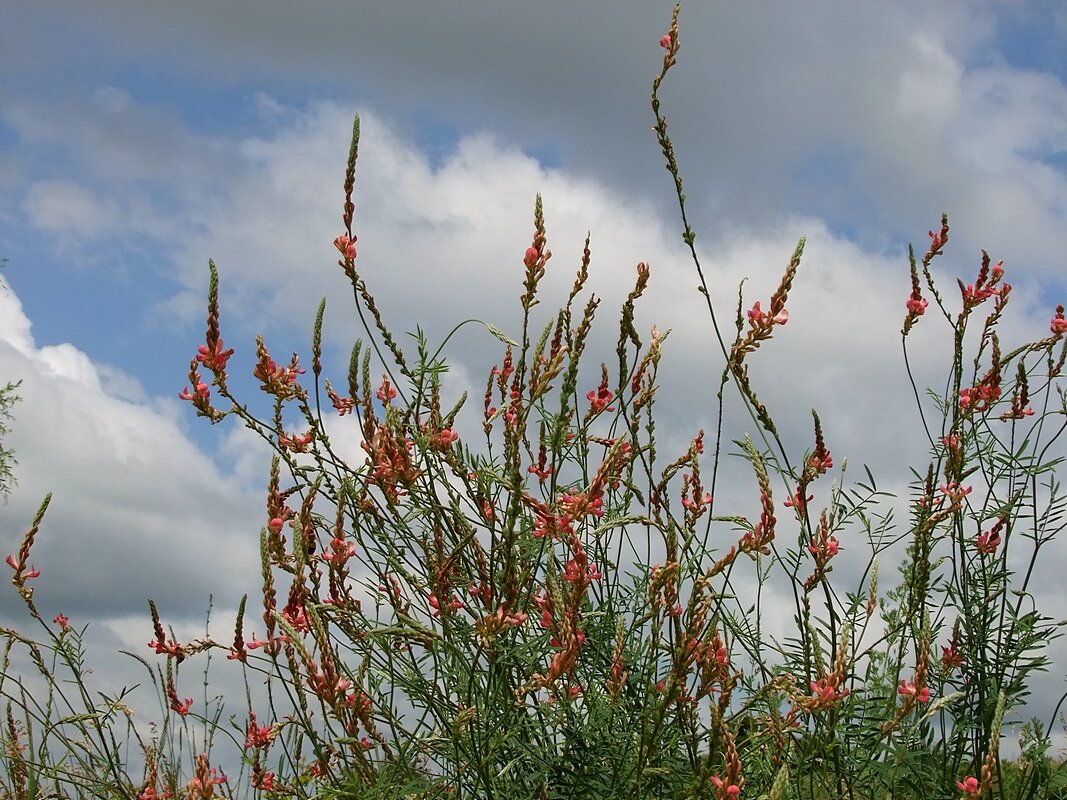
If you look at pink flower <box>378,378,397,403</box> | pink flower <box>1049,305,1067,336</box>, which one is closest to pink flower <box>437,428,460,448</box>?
pink flower <box>378,378,397,403</box>

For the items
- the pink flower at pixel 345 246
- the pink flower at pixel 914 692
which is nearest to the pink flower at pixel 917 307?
the pink flower at pixel 914 692

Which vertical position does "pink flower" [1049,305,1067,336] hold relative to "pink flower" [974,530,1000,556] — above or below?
above

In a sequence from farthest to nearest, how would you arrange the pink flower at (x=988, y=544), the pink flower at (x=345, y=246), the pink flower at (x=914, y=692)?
the pink flower at (x=988, y=544) → the pink flower at (x=345, y=246) → the pink flower at (x=914, y=692)

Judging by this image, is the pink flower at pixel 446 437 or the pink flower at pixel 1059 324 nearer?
the pink flower at pixel 446 437

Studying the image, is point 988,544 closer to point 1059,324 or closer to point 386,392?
point 1059,324

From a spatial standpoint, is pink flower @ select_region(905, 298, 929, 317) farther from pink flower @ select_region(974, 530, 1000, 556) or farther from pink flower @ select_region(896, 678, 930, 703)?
pink flower @ select_region(896, 678, 930, 703)

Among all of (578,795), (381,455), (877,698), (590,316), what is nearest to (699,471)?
(590,316)

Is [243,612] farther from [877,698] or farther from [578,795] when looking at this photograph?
[877,698]

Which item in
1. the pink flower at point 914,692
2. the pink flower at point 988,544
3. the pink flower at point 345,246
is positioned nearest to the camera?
the pink flower at point 914,692

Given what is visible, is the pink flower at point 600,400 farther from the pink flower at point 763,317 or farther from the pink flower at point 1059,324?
the pink flower at point 1059,324

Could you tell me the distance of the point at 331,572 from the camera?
2.77 metres

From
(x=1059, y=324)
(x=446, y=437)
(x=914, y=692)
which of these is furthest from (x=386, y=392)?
(x=1059, y=324)

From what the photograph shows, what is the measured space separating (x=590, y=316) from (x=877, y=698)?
131 cm

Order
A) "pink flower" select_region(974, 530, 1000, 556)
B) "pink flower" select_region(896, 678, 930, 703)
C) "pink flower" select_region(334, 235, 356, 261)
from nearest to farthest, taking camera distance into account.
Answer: "pink flower" select_region(896, 678, 930, 703), "pink flower" select_region(334, 235, 356, 261), "pink flower" select_region(974, 530, 1000, 556)
